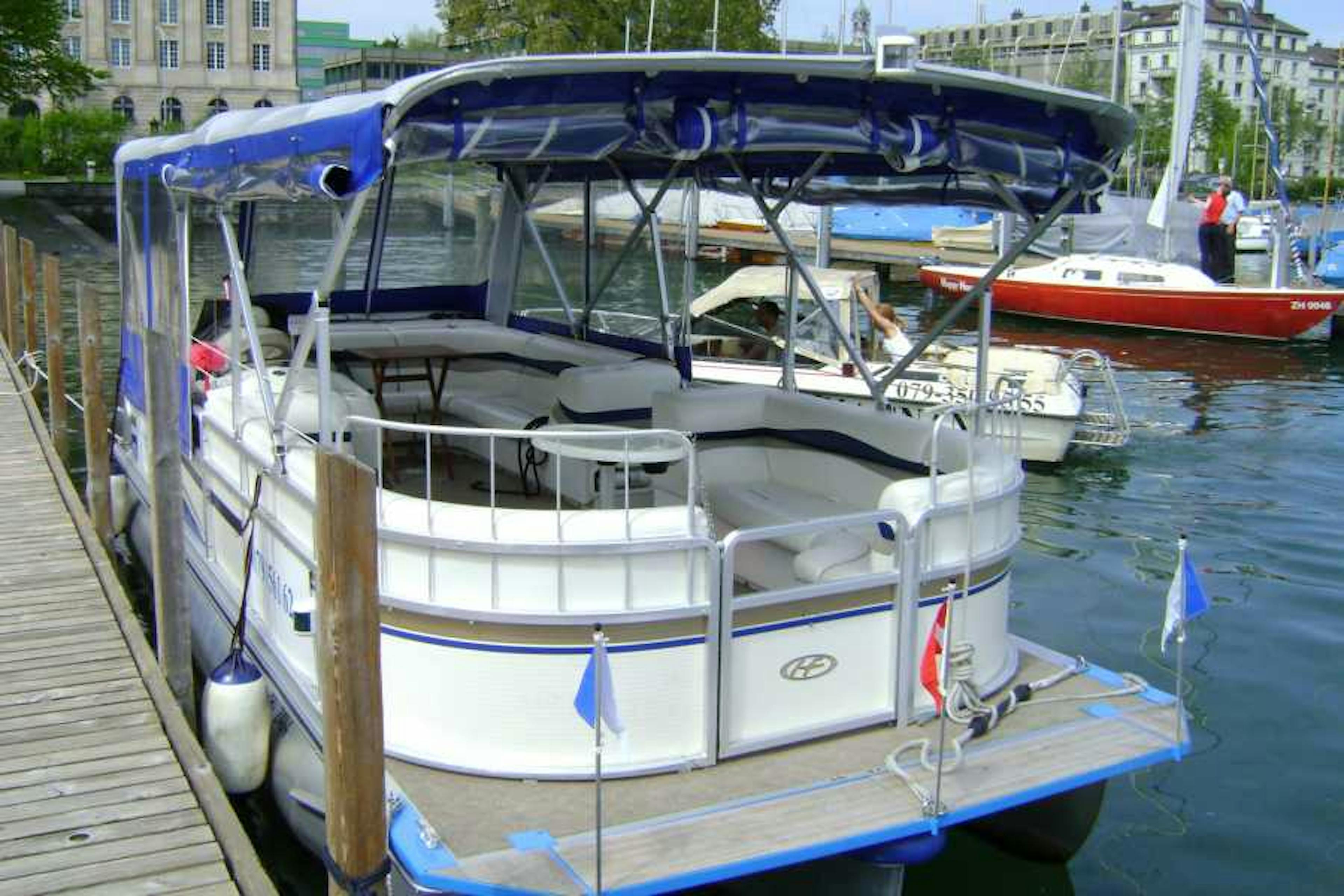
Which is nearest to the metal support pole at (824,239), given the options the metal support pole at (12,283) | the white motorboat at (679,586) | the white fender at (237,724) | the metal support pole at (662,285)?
the metal support pole at (662,285)

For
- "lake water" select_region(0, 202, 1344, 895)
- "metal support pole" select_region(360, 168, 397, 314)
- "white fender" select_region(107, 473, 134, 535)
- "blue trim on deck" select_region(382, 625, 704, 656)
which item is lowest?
"lake water" select_region(0, 202, 1344, 895)

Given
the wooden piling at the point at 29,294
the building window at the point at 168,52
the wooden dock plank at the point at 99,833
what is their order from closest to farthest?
the wooden dock plank at the point at 99,833, the wooden piling at the point at 29,294, the building window at the point at 168,52

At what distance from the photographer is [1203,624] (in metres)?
10.7

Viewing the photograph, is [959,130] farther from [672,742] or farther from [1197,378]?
[1197,378]

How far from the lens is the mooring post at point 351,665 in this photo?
4461mm

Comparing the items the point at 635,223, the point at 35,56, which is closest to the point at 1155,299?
the point at 635,223

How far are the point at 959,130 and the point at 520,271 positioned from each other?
5.25 metres

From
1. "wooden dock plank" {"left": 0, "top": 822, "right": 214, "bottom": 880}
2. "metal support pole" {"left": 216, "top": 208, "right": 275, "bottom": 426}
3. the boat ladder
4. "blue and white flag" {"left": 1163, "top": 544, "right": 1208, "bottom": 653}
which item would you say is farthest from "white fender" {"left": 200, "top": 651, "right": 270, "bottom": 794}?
the boat ladder

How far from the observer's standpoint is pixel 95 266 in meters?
35.8

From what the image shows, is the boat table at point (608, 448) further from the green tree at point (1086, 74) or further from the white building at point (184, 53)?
the white building at point (184, 53)

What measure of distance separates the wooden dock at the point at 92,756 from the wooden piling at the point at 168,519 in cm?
16

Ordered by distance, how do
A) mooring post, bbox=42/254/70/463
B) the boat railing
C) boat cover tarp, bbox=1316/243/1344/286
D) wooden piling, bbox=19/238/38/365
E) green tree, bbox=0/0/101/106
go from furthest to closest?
green tree, bbox=0/0/101/106
boat cover tarp, bbox=1316/243/1344/286
wooden piling, bbox=19/238/38/365
mooring post, bbox=42/254/70/463
the boat railing

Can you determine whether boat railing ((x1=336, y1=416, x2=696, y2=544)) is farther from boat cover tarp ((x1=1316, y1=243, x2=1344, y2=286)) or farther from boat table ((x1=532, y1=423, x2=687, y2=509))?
boat cover tarp ((x1=1316, y1=243, x2=1344, y2=286))

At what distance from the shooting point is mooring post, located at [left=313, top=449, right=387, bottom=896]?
4.46 metres
